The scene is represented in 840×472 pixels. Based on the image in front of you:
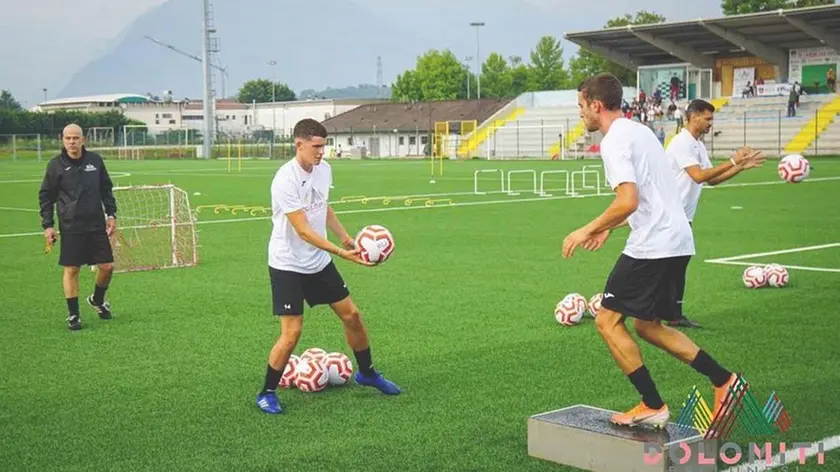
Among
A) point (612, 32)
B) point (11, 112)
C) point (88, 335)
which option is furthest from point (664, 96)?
point (88, 335)

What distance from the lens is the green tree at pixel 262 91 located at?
186 meters

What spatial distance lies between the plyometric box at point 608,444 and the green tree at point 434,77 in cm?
11311

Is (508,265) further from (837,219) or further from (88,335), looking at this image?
(837,219)

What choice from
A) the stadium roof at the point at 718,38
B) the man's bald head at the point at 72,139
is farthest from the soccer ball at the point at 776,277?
the stadium roof at the point at 718,38

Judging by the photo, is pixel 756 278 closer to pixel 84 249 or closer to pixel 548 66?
pixel 84 249

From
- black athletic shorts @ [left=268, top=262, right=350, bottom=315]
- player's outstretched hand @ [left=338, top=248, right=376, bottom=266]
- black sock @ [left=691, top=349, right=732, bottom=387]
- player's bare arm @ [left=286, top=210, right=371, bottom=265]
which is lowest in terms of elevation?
black sock @ [left=691, top=349, right=732, bottom=387]

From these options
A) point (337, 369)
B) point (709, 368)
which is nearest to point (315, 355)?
point (337, 369)

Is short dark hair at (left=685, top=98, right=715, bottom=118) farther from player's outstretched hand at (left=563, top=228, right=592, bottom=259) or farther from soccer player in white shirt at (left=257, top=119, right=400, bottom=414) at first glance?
player's outstretched hand at (left=563, top=228, right=592, bottom=259)

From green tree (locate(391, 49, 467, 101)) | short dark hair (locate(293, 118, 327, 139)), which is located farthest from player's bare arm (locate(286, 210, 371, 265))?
green tree (locate(391, 49, 467, 101))

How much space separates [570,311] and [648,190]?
447 cm

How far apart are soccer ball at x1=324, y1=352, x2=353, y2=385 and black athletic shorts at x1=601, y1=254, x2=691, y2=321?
2.66 meters

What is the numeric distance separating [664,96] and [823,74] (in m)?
10.4

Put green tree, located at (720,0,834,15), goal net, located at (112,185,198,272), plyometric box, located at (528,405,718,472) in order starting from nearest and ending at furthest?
plyometric box, located at (528,405,718,472), goal net, located at (112,185,198,272), green tree, located at (720,0,834,15)

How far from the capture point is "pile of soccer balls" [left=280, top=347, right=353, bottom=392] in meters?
8.35
